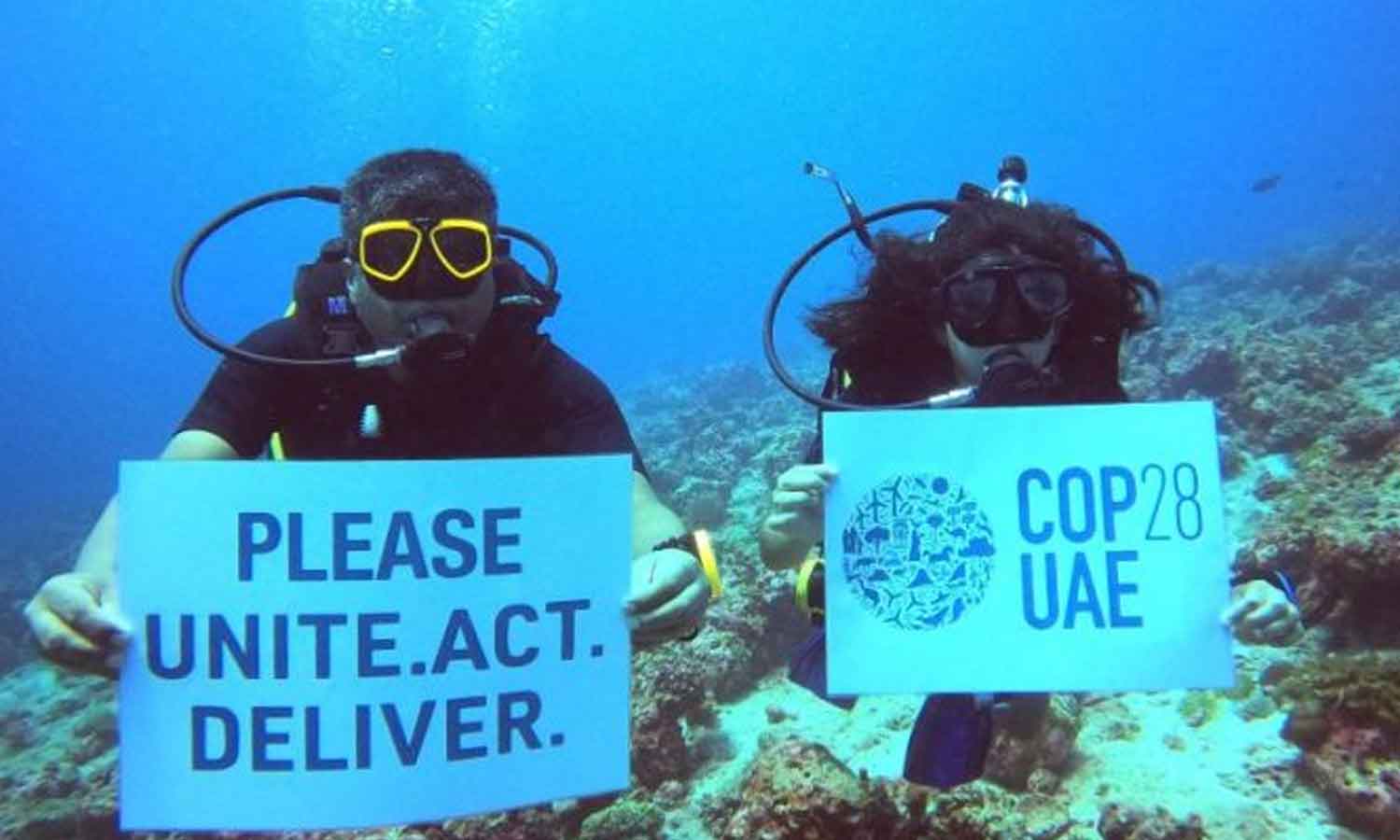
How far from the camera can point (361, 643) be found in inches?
88.8

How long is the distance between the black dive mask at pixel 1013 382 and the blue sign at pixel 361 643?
4.96ft

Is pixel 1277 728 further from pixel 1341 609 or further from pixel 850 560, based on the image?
pixel 850 560

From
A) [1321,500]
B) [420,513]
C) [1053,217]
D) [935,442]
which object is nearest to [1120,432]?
[935,442]

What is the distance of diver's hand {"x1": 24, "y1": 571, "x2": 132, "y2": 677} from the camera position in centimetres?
208

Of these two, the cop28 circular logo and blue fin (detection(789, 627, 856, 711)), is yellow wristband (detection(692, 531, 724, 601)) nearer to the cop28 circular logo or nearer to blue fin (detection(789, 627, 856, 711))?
the cop28 circular logo

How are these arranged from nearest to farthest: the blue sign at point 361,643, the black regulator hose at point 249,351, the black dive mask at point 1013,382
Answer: the blue sign at point 361,643 → the black regulator hose at point 249,351 → the black dive mask at point 1013,382

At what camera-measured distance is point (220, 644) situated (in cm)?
222

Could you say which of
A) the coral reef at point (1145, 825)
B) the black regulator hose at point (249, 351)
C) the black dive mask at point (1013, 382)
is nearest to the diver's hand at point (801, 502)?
the black dive mask at point (1013, 382)

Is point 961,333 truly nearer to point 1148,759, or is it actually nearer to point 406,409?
point 406,409

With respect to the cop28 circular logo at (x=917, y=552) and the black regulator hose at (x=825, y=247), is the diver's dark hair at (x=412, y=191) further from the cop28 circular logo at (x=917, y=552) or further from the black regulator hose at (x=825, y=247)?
the cop28 circular logo at (x=917, y=552)

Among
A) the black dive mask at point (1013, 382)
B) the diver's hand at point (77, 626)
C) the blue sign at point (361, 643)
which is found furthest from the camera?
the black dive mask at point (1013, 382)

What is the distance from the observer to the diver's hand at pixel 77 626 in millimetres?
2076

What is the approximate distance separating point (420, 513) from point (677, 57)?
148m

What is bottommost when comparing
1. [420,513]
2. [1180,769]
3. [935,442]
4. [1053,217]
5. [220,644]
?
[1180,769]
